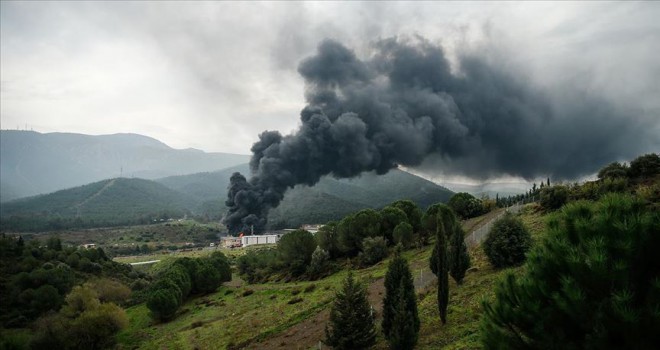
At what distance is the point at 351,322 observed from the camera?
22.1 metres

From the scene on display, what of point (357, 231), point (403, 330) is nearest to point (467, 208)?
point (357, 231)

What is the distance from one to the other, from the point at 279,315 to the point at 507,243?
68.9 feet

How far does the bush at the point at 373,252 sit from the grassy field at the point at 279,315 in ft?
11.9

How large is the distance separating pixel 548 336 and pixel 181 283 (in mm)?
57580

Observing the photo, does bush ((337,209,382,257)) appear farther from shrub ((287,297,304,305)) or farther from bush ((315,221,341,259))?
shrub ((287,297,304,305))

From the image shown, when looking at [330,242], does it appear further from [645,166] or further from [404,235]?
[645,166]

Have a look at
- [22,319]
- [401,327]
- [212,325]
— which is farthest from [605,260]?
[22,319]

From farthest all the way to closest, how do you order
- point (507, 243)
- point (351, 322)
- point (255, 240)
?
point (255, 240)
point (507, 243)
point (351, 322)

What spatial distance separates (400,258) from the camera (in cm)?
2173

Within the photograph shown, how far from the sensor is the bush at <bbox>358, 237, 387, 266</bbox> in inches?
2202

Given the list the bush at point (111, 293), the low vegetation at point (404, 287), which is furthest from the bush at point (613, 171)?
the bush at point (111, 293)

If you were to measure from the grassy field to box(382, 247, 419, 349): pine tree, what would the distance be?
4.77 feet

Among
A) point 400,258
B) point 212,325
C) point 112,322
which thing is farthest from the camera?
point 112,322

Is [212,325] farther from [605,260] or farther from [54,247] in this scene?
[54,247]
